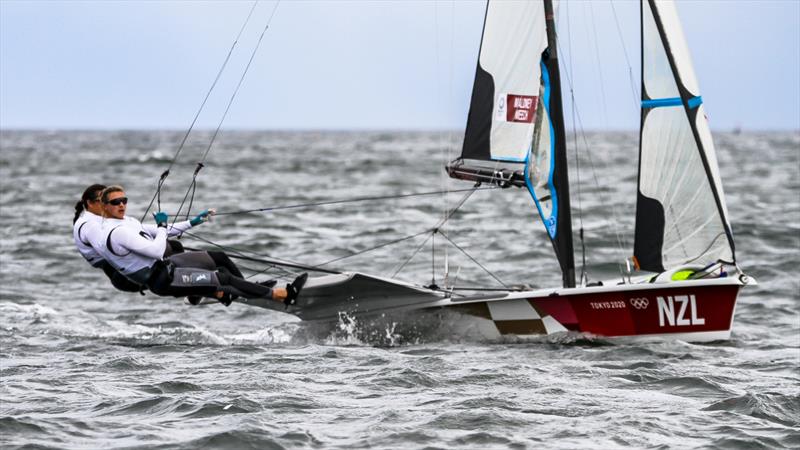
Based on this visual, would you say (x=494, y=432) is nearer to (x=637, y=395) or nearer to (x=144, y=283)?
(x=637, y=395)

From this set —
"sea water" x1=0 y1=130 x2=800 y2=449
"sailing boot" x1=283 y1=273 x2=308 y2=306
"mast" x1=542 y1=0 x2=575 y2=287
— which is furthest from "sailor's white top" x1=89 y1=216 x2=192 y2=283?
"mast" x1=542 y1=0 x2=575 y2=287

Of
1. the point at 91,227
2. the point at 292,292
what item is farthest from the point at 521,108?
the point at 91,227

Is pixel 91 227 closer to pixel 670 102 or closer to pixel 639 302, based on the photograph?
pixel 639 302

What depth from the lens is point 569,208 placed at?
10.5m

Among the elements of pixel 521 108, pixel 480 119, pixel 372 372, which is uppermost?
pixel 521 108

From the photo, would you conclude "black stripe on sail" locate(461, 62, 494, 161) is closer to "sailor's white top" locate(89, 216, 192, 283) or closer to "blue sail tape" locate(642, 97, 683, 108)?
"blue sail tape" locate(642, 97, 683, 108)

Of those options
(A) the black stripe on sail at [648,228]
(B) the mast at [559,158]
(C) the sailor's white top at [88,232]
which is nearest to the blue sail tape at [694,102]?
(A) the black stripe on sail at [648,228]

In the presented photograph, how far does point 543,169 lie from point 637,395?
292 centimetres

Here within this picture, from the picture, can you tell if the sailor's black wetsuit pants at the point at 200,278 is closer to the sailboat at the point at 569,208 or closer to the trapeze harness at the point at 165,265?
the trapeze harness at the point at 165,265

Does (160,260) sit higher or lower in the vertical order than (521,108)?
lower

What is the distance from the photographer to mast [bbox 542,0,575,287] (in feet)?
34.1

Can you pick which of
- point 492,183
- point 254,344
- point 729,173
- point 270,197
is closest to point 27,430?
point 254,344

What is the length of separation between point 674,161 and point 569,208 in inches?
39.9

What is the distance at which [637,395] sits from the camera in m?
8.23
